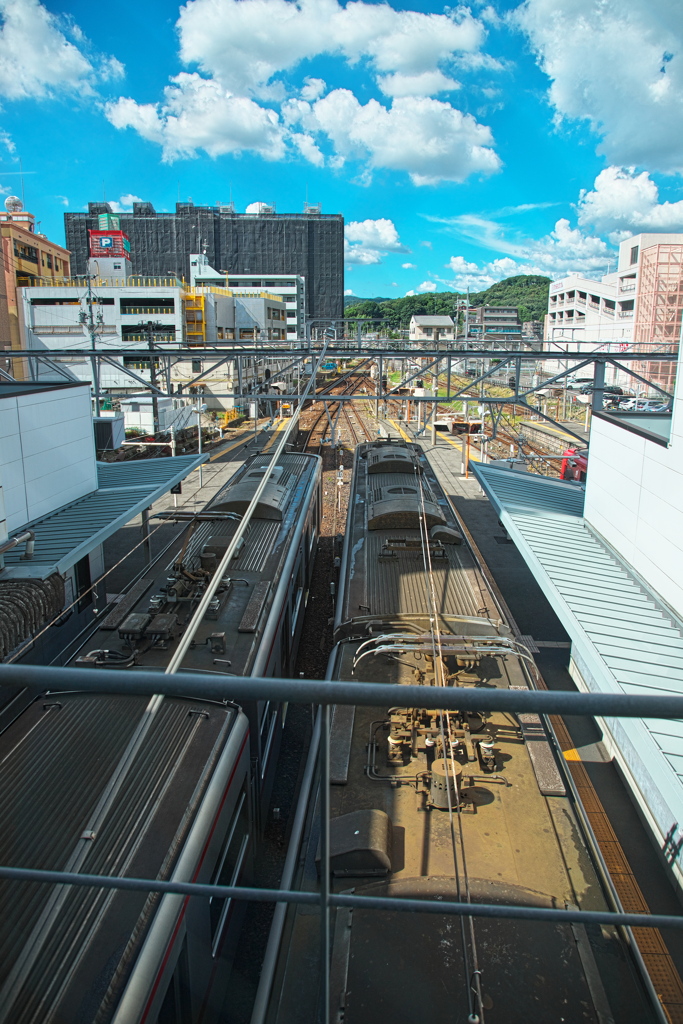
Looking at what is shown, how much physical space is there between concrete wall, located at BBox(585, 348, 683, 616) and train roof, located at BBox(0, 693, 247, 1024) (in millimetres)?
5621

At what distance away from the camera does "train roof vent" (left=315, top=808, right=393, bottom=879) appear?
4.55 m

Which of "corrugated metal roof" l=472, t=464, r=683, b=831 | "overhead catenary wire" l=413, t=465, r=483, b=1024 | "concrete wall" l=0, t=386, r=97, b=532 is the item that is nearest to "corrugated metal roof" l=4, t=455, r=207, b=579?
"concrete wall" l=0, t=386, r=97, b=532

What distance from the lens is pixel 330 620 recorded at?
11.9 m

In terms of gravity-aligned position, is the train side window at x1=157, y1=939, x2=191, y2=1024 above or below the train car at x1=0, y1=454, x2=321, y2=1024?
below

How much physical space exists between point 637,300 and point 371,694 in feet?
168

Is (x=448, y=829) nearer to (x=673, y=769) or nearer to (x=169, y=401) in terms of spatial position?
(x=673, y=769)

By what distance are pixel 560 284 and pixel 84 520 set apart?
60.5 meters

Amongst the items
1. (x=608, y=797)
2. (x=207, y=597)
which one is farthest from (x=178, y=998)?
(x=608, y=797)

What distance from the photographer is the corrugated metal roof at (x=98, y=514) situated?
934 cm

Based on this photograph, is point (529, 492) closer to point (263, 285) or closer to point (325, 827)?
point (325, 827)

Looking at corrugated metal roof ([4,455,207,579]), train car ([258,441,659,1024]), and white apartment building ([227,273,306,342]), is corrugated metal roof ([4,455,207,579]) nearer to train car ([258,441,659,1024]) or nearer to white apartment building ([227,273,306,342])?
train car ([258,441,659,1024])

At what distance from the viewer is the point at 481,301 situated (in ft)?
430

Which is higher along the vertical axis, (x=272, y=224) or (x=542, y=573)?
(x=272, y=224)

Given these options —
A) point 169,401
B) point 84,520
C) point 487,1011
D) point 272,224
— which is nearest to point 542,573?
point 487,1011
